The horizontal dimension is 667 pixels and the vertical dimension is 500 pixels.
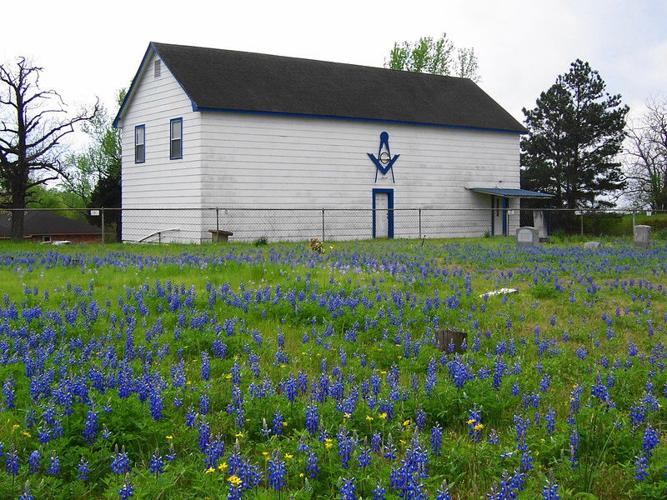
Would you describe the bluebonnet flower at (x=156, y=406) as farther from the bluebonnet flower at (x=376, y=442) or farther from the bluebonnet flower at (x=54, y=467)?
the bluebonnet flower at (x=376, y=442)

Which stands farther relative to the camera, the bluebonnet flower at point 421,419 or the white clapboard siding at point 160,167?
the white clapboard siding at point 160,167

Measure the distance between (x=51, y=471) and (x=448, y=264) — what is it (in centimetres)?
1214

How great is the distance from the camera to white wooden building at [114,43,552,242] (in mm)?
27625

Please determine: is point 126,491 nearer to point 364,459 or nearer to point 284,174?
point 364,459

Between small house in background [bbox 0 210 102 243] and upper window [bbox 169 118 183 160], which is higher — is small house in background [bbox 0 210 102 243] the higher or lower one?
the lower one

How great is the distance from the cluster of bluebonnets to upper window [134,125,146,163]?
2085cm

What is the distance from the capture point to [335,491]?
3688mm

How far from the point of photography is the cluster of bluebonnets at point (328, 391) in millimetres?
3787

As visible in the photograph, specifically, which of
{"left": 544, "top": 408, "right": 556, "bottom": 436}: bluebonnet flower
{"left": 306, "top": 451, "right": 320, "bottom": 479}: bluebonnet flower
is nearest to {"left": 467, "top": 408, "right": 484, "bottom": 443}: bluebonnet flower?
{"left": 544, "top": 408, "right": 556, "bottom": 436}: bluebonnet flower

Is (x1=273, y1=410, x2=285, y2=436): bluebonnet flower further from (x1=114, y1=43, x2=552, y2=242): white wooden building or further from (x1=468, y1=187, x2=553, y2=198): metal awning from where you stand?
(x1=468, y1=187, x2=553, y2=198): metal awning

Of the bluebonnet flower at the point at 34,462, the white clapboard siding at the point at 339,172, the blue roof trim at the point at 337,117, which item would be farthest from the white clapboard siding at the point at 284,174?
the bluebonnet flower at the point at 34,462

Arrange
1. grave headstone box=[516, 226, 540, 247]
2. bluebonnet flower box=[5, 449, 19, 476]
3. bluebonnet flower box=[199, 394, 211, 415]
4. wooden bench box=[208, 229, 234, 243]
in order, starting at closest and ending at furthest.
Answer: bluebonnet flower box=[5, 449, 19, 476] < bluebonnet flower box=[199, 394, 211, 415] < grave headstone box=[516, 226, 540, 247] < wooden bench box=[208, 229, 234, 243]

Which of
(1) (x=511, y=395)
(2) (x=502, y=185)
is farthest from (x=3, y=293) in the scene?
(2) (x=502, y=185)

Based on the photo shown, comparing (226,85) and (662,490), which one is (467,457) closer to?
(662,490)
